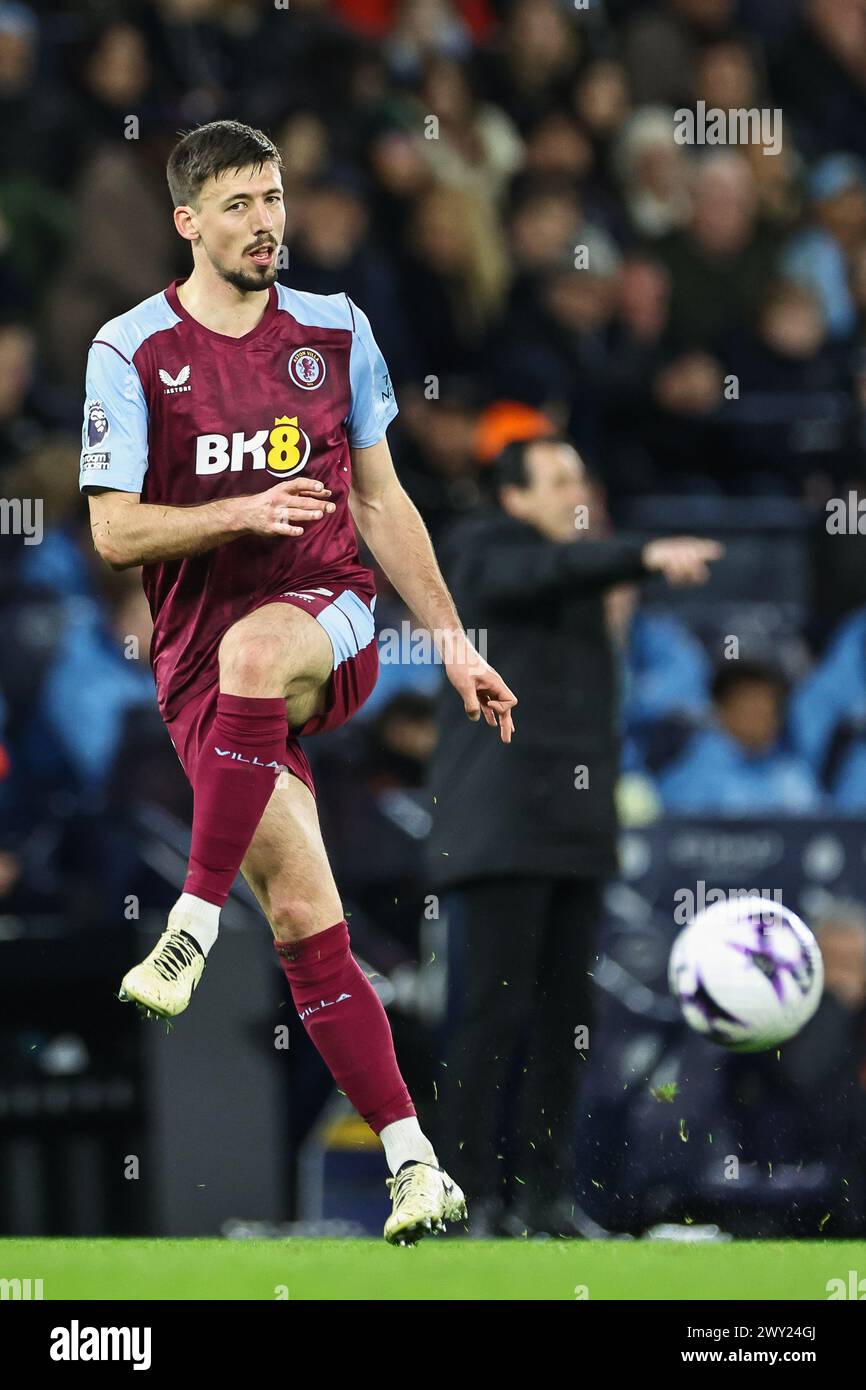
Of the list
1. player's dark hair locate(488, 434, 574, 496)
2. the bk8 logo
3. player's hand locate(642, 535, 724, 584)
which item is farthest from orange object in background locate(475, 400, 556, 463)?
the bk8 logo

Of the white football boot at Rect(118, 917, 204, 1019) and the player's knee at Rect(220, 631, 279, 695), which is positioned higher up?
the player's knee at Rect(220, 631, 279, 695)

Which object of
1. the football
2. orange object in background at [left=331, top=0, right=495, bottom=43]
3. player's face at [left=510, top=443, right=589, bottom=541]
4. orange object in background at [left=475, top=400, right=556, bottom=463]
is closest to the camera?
the football

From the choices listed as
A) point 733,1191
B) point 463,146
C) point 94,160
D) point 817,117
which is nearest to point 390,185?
point 463,146

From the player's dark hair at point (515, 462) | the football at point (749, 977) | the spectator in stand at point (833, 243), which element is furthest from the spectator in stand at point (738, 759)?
the spectator in stand at point (833, 243)

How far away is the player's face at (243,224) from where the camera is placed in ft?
18.3

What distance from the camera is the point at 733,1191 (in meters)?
7.48

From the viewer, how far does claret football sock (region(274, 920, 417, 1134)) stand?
5.64m

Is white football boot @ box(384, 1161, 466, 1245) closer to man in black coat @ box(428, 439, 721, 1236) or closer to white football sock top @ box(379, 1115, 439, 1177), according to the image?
white football sock top @ box(379, 1115, 439, 1177)

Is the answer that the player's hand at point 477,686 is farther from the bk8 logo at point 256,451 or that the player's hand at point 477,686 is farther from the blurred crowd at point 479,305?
the blurred crowd at point 479,305

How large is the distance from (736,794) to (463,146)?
164 inches

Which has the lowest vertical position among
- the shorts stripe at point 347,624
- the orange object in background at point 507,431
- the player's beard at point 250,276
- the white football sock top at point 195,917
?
the white football sock top at point 195,917

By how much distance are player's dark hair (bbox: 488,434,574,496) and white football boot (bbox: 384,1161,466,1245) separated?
104 inches

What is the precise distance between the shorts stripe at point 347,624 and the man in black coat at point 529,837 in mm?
1344

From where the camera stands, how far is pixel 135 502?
5477mm
